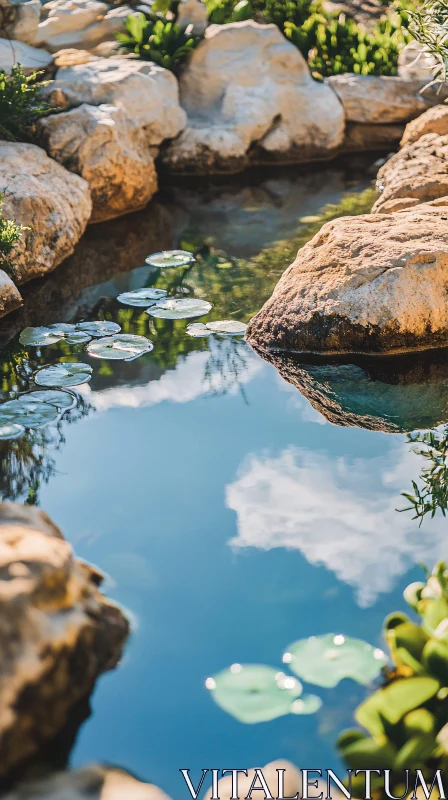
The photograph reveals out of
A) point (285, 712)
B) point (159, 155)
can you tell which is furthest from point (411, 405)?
point (159, 155)

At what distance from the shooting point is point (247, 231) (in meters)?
7.55

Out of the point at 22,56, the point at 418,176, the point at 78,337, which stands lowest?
the point at 78,337

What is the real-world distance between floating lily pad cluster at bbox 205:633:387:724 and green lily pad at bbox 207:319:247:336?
2825 mm

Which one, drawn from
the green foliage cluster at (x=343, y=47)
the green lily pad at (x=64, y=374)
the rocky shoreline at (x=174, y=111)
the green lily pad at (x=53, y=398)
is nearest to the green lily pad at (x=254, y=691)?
the green lily pad at (x=53, y=398)

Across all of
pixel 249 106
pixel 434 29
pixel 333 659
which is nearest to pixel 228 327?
pixel 434 29

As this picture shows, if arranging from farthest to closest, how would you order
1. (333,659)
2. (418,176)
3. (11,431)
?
(418,176)
(11,431)
(333,659)

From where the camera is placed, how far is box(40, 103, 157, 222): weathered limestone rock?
297 inches

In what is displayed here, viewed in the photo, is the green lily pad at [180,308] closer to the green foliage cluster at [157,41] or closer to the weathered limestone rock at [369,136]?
the green foliage cluster at [157,41]

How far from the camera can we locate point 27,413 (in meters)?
4.51

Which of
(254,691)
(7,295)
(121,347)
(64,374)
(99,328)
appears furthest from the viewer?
(7,295)

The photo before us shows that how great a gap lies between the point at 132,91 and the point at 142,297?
335 cm

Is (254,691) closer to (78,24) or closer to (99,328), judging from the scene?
(99,328)

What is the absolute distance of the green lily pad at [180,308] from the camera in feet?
19.0

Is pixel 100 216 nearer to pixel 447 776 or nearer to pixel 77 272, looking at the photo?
pixel 77 272
